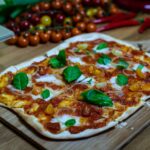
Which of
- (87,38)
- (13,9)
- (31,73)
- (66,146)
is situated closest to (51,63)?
(31,73)

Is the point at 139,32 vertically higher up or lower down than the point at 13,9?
lower down

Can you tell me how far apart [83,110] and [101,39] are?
439 mm

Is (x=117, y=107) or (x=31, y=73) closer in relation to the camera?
(x=117, y=107)

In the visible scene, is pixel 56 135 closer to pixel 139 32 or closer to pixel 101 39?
pixel 101 39

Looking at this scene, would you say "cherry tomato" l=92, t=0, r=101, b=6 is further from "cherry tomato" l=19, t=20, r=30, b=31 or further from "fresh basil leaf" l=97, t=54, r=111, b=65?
"fresh basil leaf" l=97, t=54, r=111, b=65

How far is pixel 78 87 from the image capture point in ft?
3.60

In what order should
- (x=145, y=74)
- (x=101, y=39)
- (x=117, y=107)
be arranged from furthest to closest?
(x=101, y=39)
(x=145, y=74)
(x=117, y=107)

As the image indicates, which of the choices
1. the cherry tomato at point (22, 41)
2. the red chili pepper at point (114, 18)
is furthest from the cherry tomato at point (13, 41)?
the red chili pepper at point (114, 18)

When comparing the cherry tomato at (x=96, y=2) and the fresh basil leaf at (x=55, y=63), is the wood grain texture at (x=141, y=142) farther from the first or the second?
the cherry tomato at (x=96, y=2)

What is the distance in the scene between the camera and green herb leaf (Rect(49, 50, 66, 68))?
47.0 inches

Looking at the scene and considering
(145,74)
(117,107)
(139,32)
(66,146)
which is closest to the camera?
(66,146)

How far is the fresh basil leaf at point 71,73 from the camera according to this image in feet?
3.66

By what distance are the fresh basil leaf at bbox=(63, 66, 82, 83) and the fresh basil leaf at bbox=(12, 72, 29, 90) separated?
118mm

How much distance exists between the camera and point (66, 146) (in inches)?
36.0
